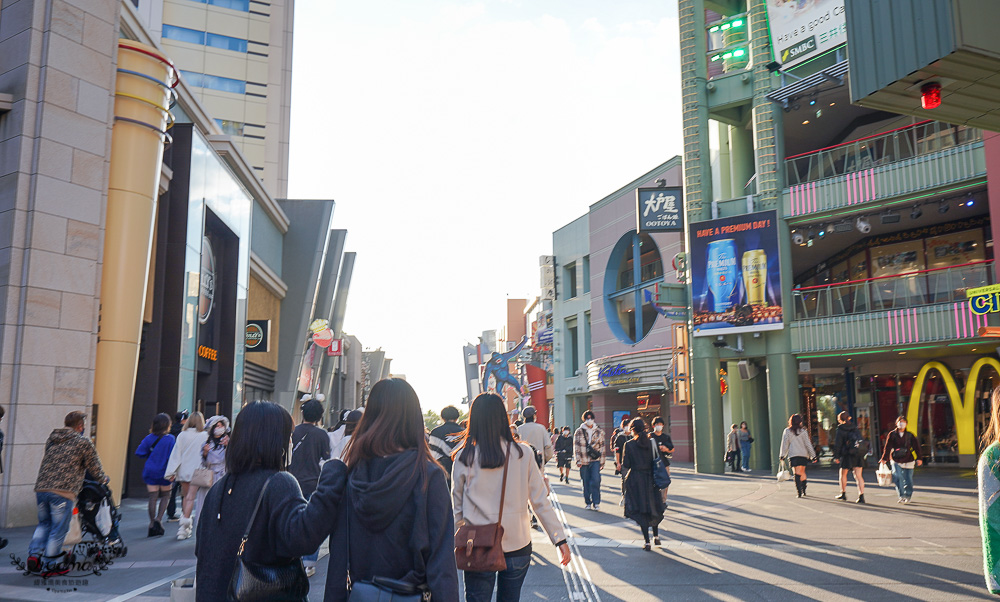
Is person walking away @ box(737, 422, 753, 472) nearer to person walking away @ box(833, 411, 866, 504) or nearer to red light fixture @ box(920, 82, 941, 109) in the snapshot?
person walking away @ box(833, 411, 866, 504)

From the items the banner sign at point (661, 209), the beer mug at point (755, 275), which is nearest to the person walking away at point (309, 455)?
the beer mug at point (755, 275)

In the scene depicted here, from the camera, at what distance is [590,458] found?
1530 cm

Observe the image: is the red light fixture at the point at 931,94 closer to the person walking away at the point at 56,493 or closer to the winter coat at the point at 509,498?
the winter coat at the point at 509,498

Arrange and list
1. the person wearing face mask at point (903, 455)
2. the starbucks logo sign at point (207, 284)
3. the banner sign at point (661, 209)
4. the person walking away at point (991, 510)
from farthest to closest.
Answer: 1. the banner sign at point (661, 209)
2. the starbucks logo sign at point (207, 284)
3. the person wearing face mask at point (903, 455)
4. the person walking away at point (991, 510)

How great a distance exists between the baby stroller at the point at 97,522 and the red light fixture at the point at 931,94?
949 centimetres

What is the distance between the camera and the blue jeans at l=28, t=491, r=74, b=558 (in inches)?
320

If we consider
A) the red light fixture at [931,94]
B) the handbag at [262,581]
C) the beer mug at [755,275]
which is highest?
the beer mug at [755,275]

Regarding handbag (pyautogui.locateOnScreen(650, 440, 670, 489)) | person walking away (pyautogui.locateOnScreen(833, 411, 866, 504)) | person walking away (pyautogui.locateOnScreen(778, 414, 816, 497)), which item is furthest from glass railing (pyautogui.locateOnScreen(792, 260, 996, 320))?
handbag (pyautogui.locateOnScreen(650, 440, 670, 489))

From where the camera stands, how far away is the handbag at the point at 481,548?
4676mm

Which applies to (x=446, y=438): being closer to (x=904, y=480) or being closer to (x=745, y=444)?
(x=904, y=480)

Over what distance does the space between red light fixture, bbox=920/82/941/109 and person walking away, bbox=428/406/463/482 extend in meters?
5.99

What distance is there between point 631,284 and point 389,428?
37229 mm

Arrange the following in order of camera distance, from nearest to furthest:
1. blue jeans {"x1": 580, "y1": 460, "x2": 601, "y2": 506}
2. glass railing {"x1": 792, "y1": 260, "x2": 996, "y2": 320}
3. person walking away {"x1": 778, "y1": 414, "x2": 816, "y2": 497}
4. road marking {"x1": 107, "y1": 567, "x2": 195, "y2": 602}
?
road marking {"x1": 107, "y1": 567, "x2": 195, "y2": 602}
blue jeans {"x1": 580, "y1": 460, "x2": 601, "y2": 506}
person walking away {"x1": 778, "y1": 414, "x2": 816, "y2": 497}
glass railing {"x1": 792, "y1": 260, "x2": 996, "y2": 320}

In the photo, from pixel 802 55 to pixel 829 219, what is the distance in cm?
510
